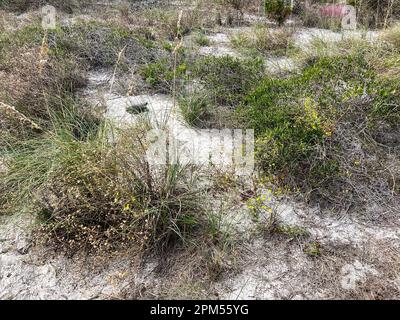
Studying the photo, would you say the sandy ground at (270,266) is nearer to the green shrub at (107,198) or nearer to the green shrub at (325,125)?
the green shrub at (107,198)

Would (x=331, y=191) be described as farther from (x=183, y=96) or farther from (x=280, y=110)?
(x=183, y=96)

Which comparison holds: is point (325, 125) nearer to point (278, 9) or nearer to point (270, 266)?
point (270, 266)

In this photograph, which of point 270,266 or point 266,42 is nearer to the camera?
point 270,266

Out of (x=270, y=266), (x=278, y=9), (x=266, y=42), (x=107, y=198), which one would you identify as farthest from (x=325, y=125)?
(x=278, y=9)

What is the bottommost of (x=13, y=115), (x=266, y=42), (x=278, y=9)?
(x=13, y=115)

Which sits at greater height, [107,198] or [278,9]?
[278,9]

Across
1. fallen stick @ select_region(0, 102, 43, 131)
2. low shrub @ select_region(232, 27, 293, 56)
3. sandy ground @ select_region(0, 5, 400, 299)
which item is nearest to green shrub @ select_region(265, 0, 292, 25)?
low shrub @ select_region(232, 27, 293, 56)

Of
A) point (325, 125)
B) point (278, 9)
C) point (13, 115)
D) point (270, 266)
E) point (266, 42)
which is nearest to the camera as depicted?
point (270, 266)

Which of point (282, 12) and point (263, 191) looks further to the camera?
point (282, 12)

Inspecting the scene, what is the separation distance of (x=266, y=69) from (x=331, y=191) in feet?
7.55

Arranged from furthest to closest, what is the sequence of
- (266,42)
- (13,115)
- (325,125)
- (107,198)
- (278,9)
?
(278,9) < (266,42) < (325,125) < (13,115) < (107,198)
